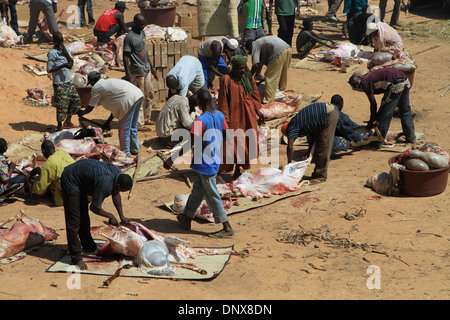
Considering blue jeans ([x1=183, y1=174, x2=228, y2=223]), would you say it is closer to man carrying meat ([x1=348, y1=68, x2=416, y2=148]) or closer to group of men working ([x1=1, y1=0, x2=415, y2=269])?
group of men working ([x1=1, y1=0, x2=415, y2=269])

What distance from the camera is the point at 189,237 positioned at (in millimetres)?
6547

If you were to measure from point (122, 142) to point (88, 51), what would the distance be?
208 inches

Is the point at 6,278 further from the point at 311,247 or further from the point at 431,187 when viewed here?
the point at 431,187

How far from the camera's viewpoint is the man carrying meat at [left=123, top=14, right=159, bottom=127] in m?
9.77

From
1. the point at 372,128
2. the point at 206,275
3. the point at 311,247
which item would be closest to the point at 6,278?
the point at 206,275

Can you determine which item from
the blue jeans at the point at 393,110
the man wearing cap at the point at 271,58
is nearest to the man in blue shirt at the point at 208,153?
the blue jeans at the point at 393,110

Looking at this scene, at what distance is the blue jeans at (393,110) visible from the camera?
8.74 m

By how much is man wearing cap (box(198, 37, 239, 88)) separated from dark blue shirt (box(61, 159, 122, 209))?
5.05 m

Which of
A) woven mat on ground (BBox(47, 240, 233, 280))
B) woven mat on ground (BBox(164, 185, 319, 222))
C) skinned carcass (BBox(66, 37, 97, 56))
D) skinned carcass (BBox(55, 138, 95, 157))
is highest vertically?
skinned carcass (BBox(66, 37, 97, 56))

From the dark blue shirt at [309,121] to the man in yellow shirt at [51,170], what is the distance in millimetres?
2850

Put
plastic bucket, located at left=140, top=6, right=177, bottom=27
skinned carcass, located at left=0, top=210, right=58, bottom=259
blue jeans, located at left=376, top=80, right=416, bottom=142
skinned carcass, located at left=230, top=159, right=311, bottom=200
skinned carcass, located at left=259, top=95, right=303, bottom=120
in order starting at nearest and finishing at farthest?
skinned carcass, located at left=0, top=210, right=58, bottom=259 < skinned carcass, located at left=230, top=159, right=311, bottom=200 < blue jeans, located at left=376, top=80, right=416, bottom=142 < skinned carcass, located at left=259, top=95, right=303, bottom=120 < plastic bucket, located at left=140, top=6, right=177, bottom=27

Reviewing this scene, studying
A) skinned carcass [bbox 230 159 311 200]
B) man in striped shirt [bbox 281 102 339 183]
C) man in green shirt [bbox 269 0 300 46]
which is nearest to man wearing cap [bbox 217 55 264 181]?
skinned carcass [bbox 230 159 311 200]

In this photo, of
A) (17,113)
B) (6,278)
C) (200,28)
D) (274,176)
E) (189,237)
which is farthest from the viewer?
(200,28)

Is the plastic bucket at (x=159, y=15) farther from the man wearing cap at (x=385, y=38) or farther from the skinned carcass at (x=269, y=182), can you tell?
the skinned carcass at (x=269, y=182)
